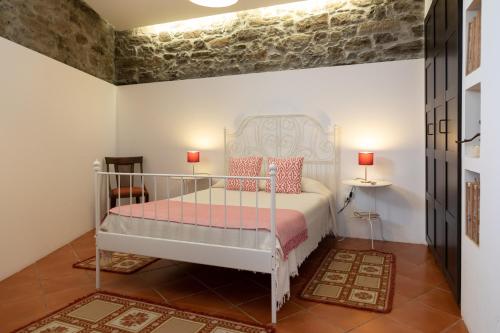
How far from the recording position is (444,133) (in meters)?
2.82

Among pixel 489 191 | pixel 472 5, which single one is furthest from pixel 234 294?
pixel 472 5

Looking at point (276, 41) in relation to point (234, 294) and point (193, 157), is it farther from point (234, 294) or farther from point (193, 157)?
point (234, 294)

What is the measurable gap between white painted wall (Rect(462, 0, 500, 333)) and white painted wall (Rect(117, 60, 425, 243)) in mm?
2122

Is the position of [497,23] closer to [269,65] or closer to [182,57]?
[269,65]

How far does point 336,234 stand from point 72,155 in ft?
11.1

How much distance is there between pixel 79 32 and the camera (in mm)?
4633

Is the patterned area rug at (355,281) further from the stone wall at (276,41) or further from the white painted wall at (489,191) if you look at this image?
the stone wall at (276,41)

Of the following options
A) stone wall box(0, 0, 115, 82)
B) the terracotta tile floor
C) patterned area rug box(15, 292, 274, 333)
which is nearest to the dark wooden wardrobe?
the terracotta tile floor

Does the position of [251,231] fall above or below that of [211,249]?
above

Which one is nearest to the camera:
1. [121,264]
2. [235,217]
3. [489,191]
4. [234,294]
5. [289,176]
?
[489,191]

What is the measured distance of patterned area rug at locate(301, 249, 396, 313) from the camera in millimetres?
2596

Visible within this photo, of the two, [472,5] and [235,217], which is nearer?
[472,5]

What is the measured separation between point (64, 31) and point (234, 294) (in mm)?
3807

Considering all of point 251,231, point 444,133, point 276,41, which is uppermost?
point 276,41
